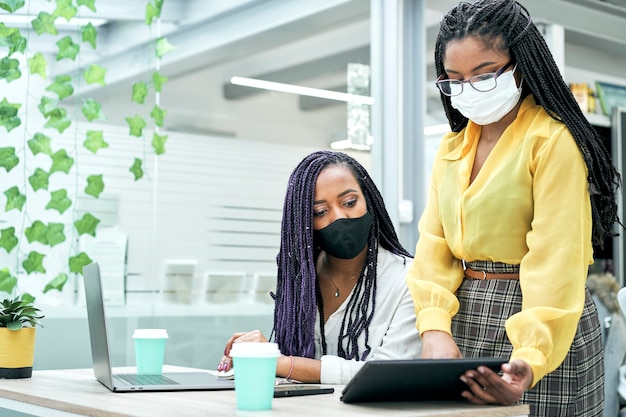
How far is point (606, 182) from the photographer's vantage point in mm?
1816

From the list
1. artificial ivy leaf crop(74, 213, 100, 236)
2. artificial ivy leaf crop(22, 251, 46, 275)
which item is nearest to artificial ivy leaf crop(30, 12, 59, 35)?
artificial ivy leaf crop(74, 213, 100, 236)

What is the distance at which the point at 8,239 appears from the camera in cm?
337

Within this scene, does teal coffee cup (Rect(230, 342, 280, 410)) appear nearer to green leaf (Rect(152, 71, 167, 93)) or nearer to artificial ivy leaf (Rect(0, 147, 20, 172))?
artificial ivy leaf (Rect(0, 147, 20, 172))

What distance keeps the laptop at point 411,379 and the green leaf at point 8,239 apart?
2.16 meters

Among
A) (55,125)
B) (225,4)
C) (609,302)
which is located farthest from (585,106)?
(55,125)

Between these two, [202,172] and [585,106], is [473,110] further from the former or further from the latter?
[585,106]

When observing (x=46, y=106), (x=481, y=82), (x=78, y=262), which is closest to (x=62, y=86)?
(x=46, y=106)

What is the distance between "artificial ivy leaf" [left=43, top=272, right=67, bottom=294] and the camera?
3422 millimetres

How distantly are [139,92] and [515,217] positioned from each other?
88.6 inches

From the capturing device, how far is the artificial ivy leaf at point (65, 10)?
3537mm

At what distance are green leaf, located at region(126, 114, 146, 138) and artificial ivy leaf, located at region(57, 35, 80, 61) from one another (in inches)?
12.9

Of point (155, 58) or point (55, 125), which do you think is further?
point (155, 58)

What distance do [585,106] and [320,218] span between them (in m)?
2.74

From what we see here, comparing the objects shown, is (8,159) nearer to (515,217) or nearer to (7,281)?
(7,281)
